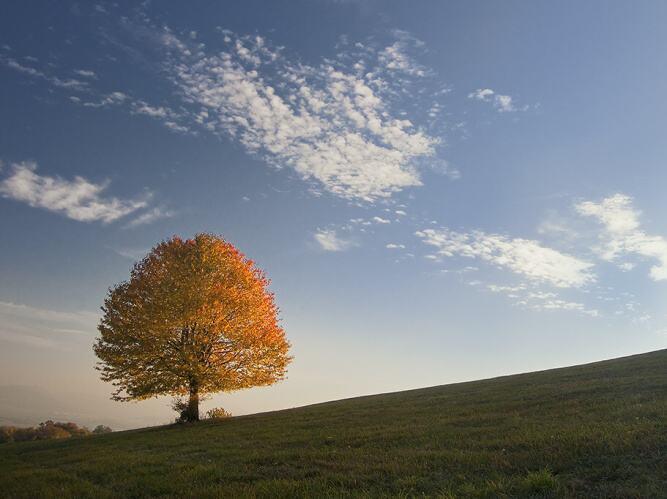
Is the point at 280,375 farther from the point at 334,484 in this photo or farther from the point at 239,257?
the point at 334,484

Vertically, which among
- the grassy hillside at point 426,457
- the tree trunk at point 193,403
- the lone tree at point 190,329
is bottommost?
the grassy hillside at point 426,457

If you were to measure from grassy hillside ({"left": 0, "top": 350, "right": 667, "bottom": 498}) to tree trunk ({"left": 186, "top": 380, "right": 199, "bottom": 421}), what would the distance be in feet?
34.5

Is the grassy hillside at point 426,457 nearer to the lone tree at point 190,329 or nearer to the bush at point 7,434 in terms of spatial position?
the lone tree at point 190,329

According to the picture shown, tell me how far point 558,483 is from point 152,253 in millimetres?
36405

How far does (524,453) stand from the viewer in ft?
43.8

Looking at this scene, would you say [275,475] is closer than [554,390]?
Yes

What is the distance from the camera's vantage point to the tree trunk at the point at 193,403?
1505 inches

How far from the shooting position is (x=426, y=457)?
14.6 metres

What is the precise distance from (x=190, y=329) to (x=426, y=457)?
27711mm

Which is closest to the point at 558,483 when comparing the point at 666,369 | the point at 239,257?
the point at 666,369

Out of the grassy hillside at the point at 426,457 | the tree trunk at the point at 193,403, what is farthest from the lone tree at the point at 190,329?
the grassy hillside at the point at 426,457

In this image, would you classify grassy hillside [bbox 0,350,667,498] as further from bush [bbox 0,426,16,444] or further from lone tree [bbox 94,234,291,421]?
bush [bbox 0,426,16,444]

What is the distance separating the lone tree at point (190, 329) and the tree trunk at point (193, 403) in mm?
75

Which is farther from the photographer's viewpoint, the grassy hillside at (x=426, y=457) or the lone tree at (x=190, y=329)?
the lone tree at (x=190, y=329)
